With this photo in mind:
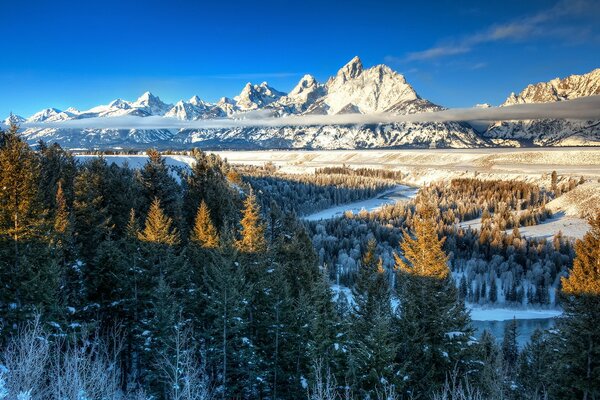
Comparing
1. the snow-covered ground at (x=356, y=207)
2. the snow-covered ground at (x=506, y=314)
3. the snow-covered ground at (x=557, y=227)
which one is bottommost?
the snow-covered ground at (x=506, y=314)

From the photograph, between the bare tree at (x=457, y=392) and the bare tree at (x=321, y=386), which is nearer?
the bare tree at (x=457, y=392)

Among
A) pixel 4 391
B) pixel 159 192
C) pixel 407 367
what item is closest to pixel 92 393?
pixel 4 391

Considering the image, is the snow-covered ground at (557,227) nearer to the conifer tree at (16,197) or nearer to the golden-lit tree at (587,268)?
the golden-lit tree at (587,268)

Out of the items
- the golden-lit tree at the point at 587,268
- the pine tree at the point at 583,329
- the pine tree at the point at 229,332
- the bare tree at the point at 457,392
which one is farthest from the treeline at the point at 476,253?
the bare tree at the point at 457,392

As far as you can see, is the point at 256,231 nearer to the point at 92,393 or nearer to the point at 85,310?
the point at 85,310

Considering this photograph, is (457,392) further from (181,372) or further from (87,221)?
(87,221)

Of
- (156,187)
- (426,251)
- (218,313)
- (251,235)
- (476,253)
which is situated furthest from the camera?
(476,253)

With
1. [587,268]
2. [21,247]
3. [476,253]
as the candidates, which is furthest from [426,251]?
[476,253]
